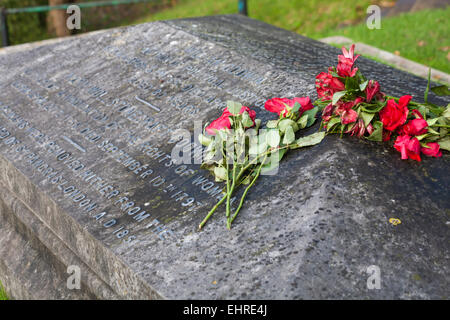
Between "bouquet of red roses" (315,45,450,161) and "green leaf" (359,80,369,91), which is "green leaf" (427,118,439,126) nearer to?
"bouquet of red roses" (315,45,450,161)

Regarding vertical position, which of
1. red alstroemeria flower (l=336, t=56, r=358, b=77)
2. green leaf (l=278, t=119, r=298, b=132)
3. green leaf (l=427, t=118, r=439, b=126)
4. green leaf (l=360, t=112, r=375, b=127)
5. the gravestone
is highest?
red alstroemeria flower (l=336, t=56, r=358, b=77)

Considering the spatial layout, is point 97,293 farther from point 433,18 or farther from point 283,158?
point 433,18

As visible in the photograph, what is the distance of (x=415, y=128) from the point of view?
234 cm

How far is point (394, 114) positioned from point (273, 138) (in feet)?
1.74

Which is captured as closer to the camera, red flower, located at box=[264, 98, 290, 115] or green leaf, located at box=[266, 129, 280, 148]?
green leaf, located at box=[266, 129, 280, 148]

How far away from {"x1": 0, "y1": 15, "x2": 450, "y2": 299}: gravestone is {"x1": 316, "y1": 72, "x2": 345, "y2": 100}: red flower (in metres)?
0.21

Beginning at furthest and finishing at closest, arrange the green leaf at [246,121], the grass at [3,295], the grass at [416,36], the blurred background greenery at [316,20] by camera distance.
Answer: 1. the blurred background greenery at [316,20]
2. the grass at [416,36]
3. the grass at [3,295]
4. the green leaf at [246,121]

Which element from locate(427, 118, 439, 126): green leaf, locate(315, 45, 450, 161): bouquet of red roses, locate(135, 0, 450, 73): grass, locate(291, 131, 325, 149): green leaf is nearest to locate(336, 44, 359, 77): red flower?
Result: locate(315, 45, 450, 161): bouquet of red roses

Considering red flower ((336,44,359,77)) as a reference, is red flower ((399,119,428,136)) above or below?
below

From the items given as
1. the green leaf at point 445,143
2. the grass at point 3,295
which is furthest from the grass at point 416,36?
the grass at point 3,295

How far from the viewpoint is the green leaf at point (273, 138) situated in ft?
7.93

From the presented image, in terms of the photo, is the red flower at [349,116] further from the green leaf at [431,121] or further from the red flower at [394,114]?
the green leaf at [431,121]

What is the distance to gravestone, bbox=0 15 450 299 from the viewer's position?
196 cm
